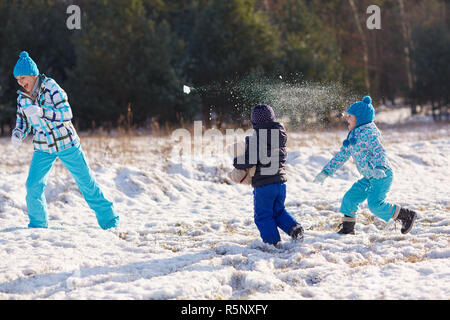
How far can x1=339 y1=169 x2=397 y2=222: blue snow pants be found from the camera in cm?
482

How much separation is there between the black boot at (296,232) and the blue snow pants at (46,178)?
2.11 m

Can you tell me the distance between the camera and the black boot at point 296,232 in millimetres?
4645

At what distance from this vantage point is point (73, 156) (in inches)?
203

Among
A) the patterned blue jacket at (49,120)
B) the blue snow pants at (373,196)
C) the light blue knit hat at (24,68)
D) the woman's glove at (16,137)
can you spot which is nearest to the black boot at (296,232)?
the blue snow pants at (373,196)

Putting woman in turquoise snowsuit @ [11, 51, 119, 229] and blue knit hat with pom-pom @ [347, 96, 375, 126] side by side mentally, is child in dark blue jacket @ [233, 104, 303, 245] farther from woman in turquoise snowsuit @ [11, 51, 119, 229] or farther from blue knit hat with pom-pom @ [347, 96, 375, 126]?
woman in turquoise snowsuit @ [11, 51, 119, 229]

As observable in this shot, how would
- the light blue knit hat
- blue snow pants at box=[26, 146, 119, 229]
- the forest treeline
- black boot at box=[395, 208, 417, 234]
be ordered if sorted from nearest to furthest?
black boot at box=[395, 208, 417, 234]
the light blue knit hat
blue snow pants at box=[26, 146, 119, 229]
the forest treeline

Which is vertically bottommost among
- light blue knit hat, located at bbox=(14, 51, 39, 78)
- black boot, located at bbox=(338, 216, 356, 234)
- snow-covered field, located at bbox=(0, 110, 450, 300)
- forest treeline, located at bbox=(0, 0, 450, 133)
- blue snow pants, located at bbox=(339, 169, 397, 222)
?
snow-covered field, located at bbox=(0, 110, 450, 300)

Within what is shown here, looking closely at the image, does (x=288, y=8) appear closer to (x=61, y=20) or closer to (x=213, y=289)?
(x=61, y=20)

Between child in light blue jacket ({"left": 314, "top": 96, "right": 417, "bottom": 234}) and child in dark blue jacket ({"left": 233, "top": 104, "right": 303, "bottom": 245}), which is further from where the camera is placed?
child in light blue jacket ({"left": 314, "top": 96, "right": 417, "bottom": 234})

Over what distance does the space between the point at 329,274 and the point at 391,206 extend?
1.38 metres

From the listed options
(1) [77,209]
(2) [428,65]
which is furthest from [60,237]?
(2) [428,65]

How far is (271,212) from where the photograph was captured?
15.2 ft

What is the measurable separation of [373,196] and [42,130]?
3.45 meters

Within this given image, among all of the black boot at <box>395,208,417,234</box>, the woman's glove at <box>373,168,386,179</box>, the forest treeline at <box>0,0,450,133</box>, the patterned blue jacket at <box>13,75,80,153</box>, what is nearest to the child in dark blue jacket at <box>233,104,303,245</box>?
the woman's glove at <box>373,168,386,179</box>
